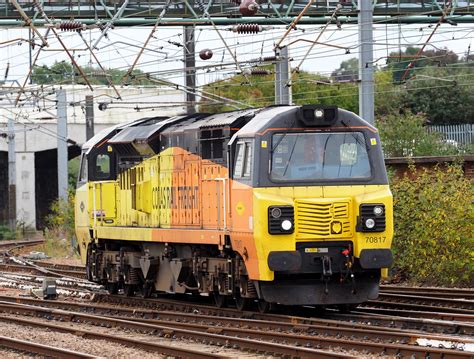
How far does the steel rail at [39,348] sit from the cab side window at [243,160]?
168 inches

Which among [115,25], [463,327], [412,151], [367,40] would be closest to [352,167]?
[463,327]

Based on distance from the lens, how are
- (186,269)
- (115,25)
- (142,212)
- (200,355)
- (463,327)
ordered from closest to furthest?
(200,355)
(463,327)
(186,269)
(142,212)
(115,25)

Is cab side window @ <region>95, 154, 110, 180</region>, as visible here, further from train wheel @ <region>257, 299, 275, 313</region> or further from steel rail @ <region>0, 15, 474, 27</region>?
train wheel @ <region>257, 299, 275, 313</region>

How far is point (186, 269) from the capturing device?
746 inches

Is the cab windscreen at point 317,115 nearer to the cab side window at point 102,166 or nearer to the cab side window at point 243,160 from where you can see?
the cab side window at point 243,160

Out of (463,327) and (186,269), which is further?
(186,269)

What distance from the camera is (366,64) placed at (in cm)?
2223

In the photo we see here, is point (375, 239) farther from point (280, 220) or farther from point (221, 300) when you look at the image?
point (221, 300)

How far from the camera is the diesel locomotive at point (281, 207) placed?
15.5 metres

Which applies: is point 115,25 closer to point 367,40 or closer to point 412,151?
point 367,40

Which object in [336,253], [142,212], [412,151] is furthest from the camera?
[412,151]

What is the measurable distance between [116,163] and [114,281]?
2.52 meters

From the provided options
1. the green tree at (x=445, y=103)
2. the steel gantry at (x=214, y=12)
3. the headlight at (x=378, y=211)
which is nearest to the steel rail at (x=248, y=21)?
the steel gantry at (x=214, y=12)

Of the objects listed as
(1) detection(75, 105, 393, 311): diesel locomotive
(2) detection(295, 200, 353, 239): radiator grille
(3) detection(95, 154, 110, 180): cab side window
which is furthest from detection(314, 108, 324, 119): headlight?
(3) detection(95, 154, 110, 180): cab side window
